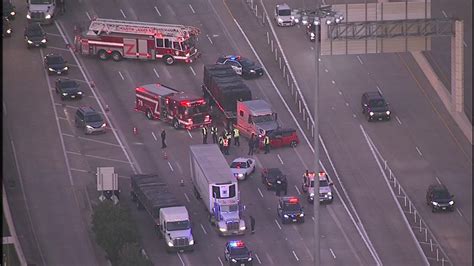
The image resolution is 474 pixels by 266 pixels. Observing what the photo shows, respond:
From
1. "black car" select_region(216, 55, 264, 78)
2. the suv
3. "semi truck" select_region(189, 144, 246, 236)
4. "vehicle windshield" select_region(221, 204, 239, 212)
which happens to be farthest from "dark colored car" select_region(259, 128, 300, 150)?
"black car" select_region(216, 55, 264, 78)

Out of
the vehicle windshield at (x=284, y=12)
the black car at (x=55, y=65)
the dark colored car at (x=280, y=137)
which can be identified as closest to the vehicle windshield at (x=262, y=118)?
the dark colored car at (x=280, y=137)

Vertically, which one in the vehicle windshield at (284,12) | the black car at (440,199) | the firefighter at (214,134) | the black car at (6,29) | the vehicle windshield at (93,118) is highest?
the black car at (6,29)

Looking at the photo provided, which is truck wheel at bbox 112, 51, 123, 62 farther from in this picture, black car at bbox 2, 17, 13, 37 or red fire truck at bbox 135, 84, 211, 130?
red fire truck at bbox 135, 84, 211, 130

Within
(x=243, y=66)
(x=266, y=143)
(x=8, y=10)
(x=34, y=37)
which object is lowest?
(x=266, y=143)

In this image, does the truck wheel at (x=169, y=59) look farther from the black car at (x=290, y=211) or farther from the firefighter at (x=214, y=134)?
the black car at (x=290, y=211)

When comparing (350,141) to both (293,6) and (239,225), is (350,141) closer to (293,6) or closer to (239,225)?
→ (239,225)

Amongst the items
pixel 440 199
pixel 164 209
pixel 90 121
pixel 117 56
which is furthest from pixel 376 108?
pixel 164 209

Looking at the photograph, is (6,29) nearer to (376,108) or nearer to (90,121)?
(90,121)
